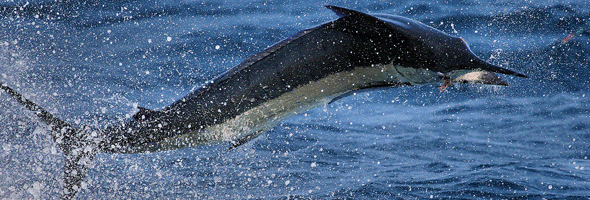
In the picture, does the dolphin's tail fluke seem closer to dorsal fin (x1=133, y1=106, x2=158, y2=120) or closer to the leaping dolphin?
the leaping dolphin

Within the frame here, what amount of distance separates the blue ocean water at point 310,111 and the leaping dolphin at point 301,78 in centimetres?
285

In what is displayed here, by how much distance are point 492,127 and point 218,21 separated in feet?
24.1

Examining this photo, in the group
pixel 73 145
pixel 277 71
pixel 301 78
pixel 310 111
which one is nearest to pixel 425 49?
pixel 301 78

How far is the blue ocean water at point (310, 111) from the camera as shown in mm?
7262

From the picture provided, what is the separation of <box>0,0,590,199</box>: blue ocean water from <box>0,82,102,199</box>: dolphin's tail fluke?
2.62 m

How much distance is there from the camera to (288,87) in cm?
365

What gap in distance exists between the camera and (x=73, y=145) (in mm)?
3869

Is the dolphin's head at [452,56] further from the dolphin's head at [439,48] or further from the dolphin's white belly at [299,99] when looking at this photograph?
the dolphin's white belly at [299,99]

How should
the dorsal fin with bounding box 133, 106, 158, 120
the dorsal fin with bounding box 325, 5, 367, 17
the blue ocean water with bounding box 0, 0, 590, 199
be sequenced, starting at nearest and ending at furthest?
the dorsal fin with bounding box 325, 5, 367, 17 → the dorsal fin with bounding box 133, 106, 158, 120 → the blue ocean water with bounding box 0, 0, 590, 199

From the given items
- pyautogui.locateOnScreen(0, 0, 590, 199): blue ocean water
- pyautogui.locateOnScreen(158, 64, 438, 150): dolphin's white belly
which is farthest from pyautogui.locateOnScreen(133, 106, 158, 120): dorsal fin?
pyautogui.locateOnScreen(0, 0, 590, 199): blue ocean water

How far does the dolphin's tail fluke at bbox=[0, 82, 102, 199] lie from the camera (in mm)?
3789

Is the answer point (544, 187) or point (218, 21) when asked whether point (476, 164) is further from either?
point (218, 21)

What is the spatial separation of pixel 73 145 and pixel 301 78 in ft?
6.66

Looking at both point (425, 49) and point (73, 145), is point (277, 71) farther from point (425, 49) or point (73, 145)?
point (73, 145)
